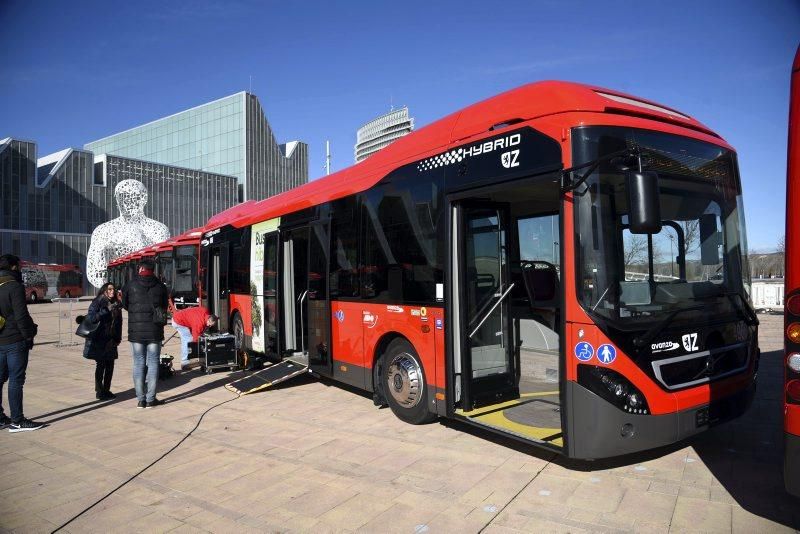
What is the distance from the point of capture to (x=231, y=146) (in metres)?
78.6

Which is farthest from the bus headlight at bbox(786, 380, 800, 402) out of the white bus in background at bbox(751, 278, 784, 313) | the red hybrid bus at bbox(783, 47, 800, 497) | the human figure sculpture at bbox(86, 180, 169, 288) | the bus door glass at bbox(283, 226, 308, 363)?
the human figure sculpture at bbox(86, 180, 169, 288)

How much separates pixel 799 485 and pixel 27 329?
7.53 m

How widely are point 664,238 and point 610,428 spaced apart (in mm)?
1772

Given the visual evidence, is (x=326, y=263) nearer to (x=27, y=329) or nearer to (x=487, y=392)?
(x=487, y=392)

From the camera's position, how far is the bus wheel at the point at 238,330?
11.2 metres

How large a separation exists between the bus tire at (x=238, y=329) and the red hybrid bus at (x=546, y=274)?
3.60 meters

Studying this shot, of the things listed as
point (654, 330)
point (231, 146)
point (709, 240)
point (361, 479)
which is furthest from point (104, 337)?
point (231, 146)

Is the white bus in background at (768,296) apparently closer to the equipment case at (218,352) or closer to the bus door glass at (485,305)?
the bus door glass at (485,305)

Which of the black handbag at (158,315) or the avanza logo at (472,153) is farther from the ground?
the avanza logo at (472,153)

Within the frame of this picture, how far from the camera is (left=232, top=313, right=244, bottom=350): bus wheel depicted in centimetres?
1116

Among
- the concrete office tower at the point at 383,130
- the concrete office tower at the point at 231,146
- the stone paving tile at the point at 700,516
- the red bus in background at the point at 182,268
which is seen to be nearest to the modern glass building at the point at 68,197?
the concrete office tower at the point at 231,146

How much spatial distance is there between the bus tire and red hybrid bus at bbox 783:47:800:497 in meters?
9.67

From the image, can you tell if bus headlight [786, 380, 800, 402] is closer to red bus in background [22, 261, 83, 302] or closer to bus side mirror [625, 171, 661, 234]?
bus side mirror [625, 171, 661, 234]

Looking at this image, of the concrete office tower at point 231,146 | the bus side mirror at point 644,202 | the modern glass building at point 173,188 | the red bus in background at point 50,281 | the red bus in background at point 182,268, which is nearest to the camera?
the bus side mirror at point 644,202
